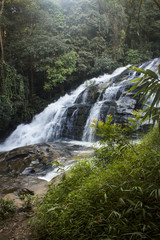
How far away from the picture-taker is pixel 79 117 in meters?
9.68

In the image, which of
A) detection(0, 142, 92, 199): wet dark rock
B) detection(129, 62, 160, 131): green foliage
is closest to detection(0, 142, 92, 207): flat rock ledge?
detection(0, 142, 92, 199): wet dark rock

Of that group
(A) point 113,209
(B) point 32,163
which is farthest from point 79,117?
(A) point 113,209

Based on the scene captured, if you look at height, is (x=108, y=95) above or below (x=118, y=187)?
above

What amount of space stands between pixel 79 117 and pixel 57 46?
265 inches

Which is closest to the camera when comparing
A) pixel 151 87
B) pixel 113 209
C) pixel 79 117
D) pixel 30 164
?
pixel 113 209

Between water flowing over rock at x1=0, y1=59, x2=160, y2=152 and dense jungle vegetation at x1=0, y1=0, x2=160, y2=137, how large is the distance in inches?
57.1

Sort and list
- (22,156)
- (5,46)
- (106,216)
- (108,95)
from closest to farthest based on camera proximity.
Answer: (106,216), (22,156), (108,95), (5,46)

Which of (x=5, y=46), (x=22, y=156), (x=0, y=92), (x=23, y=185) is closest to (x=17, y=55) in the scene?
(x=5, y=46)

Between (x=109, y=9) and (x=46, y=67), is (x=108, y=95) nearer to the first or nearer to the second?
(x=46, y=67)

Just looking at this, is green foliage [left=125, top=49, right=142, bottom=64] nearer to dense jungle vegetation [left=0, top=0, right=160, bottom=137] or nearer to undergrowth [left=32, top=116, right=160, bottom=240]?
dense jungle vegetation [left=0, top=0, right=160, bottom=137]

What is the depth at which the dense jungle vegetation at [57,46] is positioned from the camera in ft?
39.3

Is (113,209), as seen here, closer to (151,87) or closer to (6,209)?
(151,87)

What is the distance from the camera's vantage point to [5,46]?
1352 centimetres

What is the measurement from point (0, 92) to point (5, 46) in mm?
5195
